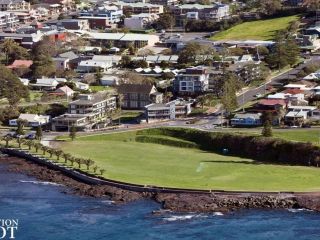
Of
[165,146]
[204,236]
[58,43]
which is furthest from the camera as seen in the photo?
[58,43]

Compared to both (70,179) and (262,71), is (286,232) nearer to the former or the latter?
(70,179)

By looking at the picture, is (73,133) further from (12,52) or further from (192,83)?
(12,52)

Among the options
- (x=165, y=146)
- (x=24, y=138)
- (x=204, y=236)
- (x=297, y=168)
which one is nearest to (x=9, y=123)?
(x=24, y=138)

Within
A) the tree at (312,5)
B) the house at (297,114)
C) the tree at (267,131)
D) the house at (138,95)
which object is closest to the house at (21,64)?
the house at (138,95)

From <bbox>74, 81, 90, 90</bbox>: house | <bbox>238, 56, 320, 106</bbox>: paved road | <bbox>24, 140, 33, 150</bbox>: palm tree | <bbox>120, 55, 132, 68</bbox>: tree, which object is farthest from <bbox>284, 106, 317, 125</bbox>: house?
<bbox>120, 55, 132, 68</bbox>: tree

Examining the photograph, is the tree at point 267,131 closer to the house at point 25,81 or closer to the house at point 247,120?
the house at point 247,120

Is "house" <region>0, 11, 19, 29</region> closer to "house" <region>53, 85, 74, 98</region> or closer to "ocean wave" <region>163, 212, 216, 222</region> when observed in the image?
"house" <region>53, 85, 74, 98</region>
